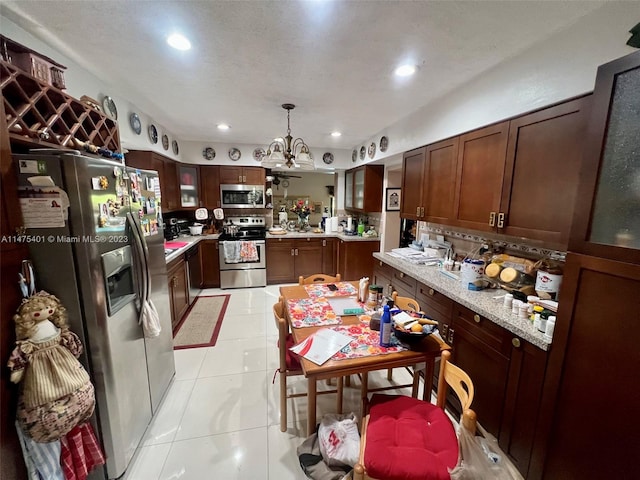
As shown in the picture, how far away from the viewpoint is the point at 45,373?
1071 mm

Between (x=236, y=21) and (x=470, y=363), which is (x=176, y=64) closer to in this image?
(x=236, y=21)

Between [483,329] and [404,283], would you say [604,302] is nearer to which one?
[483,329]

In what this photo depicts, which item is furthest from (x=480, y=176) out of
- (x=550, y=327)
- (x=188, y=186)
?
(x=188, y=186)

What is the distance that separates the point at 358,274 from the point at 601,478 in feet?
11.3

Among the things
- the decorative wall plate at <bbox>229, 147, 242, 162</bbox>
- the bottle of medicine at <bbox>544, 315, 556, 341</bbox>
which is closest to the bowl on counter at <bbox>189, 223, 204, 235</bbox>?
the decorative wall plate at <bbox>229, 147, 242, 162</bbox>

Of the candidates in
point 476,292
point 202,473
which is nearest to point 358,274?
point 476,292

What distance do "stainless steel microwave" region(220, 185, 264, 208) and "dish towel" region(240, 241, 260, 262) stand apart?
0.71 m

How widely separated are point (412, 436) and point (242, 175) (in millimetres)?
4228

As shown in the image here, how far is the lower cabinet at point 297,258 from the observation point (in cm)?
450

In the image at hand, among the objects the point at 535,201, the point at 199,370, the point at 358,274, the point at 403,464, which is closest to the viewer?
the point at 403,464

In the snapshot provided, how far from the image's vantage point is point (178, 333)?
117 inches

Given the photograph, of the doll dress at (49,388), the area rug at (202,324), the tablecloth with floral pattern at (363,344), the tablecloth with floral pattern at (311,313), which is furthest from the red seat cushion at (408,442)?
the area rug at (202,324)

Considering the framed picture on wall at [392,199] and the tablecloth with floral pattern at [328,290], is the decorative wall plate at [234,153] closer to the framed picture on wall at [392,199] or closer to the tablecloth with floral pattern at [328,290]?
the framed picture on wall at [392,199]

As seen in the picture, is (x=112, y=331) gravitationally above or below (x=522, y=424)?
above
